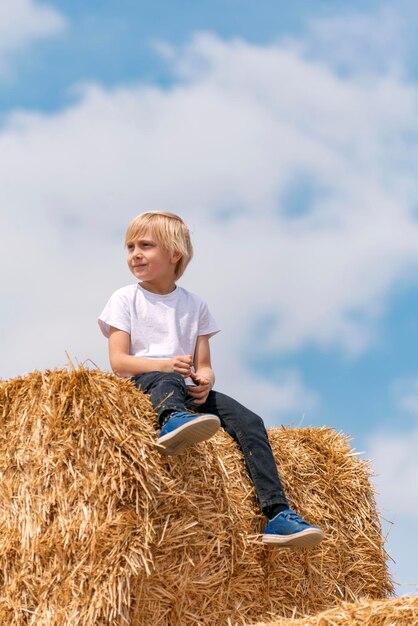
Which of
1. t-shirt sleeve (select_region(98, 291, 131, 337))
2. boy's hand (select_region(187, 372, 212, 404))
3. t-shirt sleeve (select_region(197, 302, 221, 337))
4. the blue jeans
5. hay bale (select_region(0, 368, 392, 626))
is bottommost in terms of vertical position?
hay bale (select_region(0, 368, 392, 626))

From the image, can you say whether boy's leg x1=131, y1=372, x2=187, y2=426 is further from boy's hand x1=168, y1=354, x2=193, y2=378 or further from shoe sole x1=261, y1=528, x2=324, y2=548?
shoe sole x1=261, y1=528, x2=324, y2=548

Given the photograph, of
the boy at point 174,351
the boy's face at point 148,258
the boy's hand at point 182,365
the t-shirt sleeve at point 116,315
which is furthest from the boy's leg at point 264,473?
the boy's face at point 148,258

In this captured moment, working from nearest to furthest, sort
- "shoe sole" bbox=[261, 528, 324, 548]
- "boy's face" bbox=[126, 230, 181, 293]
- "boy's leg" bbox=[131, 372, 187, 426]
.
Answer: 1. "boy's leg" bbox=[131, 372, 187, 426]
2. "shoe sole" bbox=[261, 528, 324, 548]
3. "boy's face" bbox=[126, 230, 181, 293]

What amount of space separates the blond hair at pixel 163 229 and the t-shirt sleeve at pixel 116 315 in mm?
334

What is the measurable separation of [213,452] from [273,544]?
524mm

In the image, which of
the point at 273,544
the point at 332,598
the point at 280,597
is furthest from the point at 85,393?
the point at 332,598

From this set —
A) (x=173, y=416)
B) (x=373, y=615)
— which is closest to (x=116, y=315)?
(x=173, y=416)

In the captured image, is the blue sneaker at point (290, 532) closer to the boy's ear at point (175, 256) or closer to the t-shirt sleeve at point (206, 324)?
the t-shirt sleeve at point (206, 324)

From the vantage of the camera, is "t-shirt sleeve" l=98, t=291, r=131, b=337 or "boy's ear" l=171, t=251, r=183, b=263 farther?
"boy's ear" l=171, t=251, r=183, b=263

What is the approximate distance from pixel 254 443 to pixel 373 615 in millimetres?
1392

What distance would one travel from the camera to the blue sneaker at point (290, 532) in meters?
4.10

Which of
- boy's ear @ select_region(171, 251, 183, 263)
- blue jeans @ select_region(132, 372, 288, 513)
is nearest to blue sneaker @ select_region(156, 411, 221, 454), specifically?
blue jeans @ select_region(132, 372, 288, 513)

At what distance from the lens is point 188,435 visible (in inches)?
148

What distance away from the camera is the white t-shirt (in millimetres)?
4512
